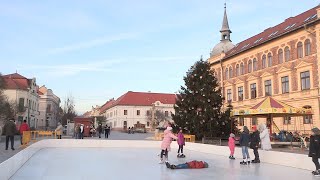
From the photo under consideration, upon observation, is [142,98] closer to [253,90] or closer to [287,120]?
[253,90]

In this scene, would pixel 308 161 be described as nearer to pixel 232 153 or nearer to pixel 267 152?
pixel 267 152

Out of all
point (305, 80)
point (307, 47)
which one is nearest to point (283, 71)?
point (305, 80)

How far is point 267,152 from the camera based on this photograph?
16359 millimetres

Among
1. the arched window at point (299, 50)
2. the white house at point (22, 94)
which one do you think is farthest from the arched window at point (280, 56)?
the white house at point (22, 94)

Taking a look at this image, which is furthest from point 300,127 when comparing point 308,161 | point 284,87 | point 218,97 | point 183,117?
point 308,161

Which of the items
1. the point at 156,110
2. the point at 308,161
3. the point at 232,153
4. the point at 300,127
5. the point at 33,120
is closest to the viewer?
the point at 308,161

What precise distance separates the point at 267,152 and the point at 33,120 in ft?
219

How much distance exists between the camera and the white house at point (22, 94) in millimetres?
62275

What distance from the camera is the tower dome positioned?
60300mm

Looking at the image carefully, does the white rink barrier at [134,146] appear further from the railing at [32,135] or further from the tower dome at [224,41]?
the tower dome at [224,41]

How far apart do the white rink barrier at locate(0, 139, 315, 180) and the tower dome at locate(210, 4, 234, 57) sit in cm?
3447

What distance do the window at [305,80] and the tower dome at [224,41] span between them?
22520mm

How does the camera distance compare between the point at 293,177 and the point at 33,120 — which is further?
the point at 33,120

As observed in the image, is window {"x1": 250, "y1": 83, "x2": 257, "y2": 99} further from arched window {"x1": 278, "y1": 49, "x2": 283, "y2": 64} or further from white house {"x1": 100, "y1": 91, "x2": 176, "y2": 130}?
white house {"x1": 100, "y1": 91, "x2": 176, "y2": 130}
